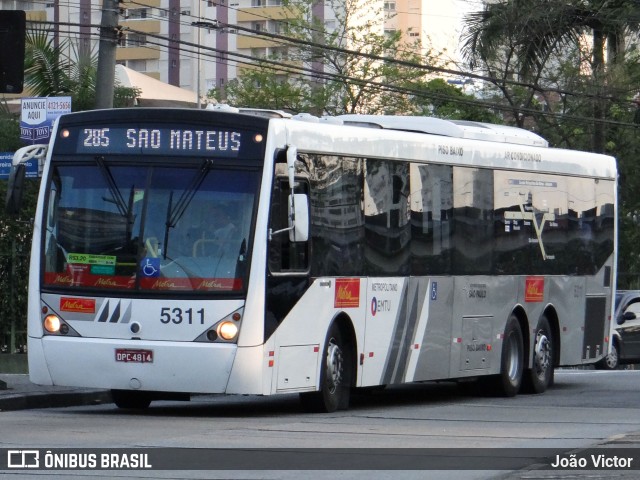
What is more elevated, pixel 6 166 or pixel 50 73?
pixel 50 73

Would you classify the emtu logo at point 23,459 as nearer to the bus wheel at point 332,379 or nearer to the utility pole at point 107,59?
the bus wheel at point 332,379

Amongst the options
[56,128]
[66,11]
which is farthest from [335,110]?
[56,128]

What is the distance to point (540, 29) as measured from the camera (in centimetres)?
3806

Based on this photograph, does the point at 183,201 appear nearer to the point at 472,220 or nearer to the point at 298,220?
the point at 298,220

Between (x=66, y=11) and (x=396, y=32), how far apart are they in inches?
1361

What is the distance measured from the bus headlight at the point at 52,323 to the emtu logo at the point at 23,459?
398 centimetres

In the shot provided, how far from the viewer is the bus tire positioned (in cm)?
1916

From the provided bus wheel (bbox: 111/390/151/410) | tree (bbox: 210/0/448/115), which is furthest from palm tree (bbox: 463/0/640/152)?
bus wheel (bbox: 111/390/151/410)

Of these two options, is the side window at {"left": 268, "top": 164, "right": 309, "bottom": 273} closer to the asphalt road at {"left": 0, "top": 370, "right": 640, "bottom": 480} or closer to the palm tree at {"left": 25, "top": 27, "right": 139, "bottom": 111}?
the asphalt road at {"left": 0, "top": 370, "right": 640, "bottom": 480}

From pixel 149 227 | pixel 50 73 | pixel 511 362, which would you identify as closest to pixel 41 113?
pixel 149 227

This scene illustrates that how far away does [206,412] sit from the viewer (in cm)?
1548

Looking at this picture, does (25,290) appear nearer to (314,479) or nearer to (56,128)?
(56,128)

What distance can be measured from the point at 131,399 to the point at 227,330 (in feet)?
8.09

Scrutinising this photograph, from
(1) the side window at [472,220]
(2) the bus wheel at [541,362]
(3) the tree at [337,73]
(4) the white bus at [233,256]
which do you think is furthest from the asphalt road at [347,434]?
(3) the tree at [337,73]
